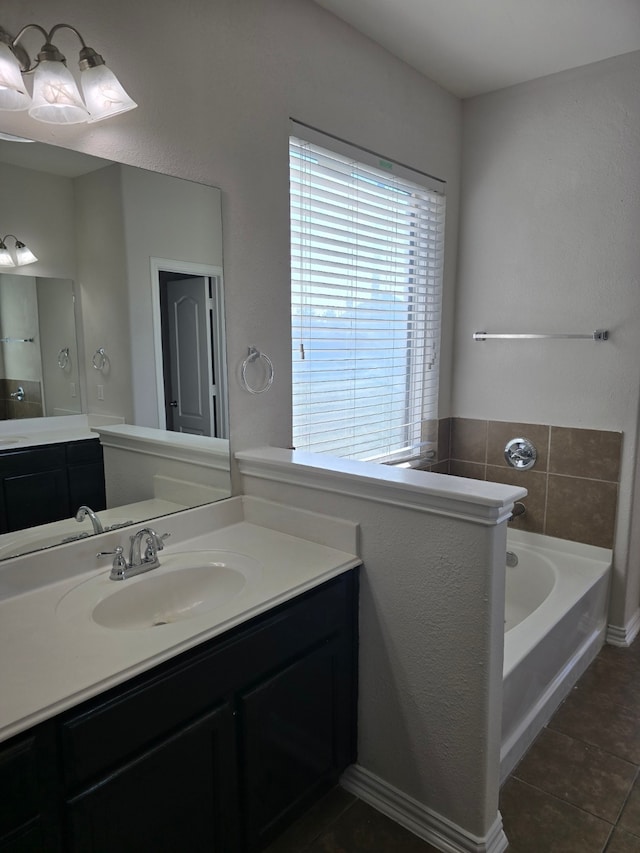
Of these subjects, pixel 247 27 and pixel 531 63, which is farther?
pixel 531 63

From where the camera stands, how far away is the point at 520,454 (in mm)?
2861

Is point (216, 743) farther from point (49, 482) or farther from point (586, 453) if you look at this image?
point (586, 453)

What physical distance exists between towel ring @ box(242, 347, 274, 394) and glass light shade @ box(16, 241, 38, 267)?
2.44ft

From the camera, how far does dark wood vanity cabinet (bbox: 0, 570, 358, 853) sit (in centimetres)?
106

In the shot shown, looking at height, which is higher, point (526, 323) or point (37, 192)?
point (37, 192)

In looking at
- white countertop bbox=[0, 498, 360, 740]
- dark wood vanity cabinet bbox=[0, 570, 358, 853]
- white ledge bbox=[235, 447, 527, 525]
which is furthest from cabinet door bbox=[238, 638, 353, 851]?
white ledge bbox=[235, 447, 527, 525]

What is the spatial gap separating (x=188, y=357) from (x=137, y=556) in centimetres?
64

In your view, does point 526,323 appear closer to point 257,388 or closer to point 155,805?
point 257,388

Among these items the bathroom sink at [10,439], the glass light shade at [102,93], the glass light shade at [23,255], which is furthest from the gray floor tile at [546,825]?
the glass light shade at [102,93]

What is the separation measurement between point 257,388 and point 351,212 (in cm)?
92

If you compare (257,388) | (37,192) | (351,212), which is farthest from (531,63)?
(37,192)

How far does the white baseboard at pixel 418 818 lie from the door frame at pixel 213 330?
1.19 meters

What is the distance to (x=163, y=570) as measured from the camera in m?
1.62

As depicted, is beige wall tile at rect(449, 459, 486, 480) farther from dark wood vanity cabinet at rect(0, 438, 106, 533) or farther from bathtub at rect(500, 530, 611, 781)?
dark wood vanity cabinet at rect(0, 438, 106, 533)
